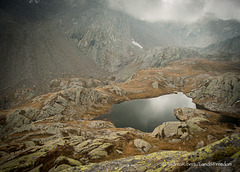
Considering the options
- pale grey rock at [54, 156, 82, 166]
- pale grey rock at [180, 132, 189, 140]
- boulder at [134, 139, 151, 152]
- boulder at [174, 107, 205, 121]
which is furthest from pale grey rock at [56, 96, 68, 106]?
boulder at [174, 107, 205, 121]

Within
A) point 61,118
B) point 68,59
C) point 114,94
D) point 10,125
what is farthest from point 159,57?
point 10,125

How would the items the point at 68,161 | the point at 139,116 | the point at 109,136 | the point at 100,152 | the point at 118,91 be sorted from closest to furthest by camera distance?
the point at 68,161, the point at 100,152, the point at 109,136, the point at 139,116, the point at 118,91

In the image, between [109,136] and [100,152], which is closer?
[100,152]

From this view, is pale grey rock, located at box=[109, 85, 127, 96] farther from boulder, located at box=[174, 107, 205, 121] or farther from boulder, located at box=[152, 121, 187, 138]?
boulder, located at box=[152, 121, 187, 138]

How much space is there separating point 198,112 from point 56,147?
2210 inches

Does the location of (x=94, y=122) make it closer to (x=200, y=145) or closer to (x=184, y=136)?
(x=184, y=136)

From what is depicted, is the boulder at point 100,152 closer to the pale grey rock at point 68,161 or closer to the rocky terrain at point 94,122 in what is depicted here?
the rocky terrain at point 94,122

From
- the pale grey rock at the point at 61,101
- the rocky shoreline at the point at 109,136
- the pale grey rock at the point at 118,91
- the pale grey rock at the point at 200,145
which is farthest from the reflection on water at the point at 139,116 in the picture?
the pale grey rock at the point at 61,101

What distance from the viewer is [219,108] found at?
59.8 m

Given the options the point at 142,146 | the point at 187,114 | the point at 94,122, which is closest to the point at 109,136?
the point at 142,146


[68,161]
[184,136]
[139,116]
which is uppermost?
[68,161]

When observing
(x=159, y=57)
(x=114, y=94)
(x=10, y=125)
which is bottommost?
(x=10, y=125)

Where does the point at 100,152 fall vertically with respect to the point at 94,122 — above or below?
above

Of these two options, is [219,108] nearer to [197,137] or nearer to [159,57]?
[197,137]
